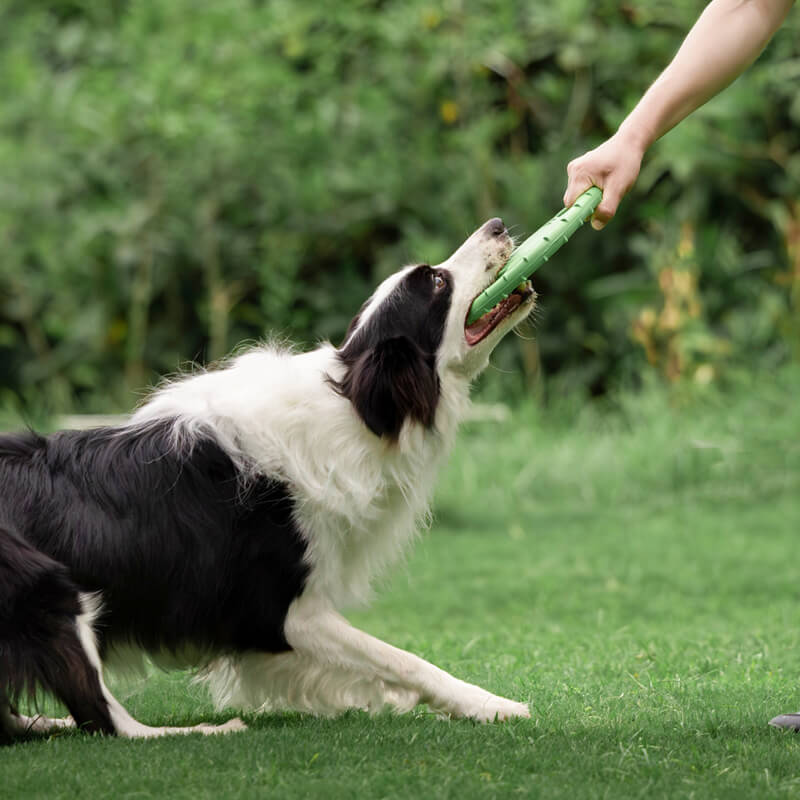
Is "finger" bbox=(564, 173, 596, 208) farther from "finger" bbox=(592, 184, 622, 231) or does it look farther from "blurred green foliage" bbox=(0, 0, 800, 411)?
"blurred green foliage" bbox=(0, 0, 800, 411)

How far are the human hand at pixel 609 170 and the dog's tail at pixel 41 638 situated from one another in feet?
5.43

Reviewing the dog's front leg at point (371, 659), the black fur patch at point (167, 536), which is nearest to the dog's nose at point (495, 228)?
the black fur patch at point (167, 536)

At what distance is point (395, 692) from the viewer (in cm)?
358

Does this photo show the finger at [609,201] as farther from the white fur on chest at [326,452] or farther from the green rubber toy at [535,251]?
the white fur on chest at [326,452]

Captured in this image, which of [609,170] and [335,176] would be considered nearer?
[609,170]

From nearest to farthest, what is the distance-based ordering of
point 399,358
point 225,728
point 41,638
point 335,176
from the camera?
1. point 41,638
2. point 225,728
3. point 399,358
4. point 335,176

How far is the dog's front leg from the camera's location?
11.5 feet

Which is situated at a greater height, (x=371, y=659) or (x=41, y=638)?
(x=41, y=638)

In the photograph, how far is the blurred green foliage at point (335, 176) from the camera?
414 inches

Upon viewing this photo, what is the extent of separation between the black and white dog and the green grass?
0.14 meters

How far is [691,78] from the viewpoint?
346cm

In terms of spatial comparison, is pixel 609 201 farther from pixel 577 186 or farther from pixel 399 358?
pixel 399 358

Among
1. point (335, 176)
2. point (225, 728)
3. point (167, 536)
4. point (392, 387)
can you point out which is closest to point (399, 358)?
point (392, 387)

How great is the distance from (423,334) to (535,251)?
0.38m
